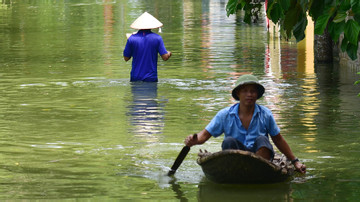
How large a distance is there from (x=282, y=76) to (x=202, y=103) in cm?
443

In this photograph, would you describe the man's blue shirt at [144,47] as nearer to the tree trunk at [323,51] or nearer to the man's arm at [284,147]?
the tree trunk at [323,51]

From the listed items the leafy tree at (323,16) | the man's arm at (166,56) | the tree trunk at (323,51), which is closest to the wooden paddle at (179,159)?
the leafy tree at (323,16)

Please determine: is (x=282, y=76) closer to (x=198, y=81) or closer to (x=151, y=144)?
(x=198, y=81)

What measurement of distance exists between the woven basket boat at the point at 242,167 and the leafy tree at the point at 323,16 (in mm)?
1212

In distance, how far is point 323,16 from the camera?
A: 23.7 feet

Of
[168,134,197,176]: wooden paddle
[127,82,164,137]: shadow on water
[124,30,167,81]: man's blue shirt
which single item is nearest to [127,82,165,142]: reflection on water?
[127,82,164,137]: shadow on water

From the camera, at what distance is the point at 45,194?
8.83 metres

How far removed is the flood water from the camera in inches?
361

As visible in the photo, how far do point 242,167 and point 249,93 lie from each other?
713 mm

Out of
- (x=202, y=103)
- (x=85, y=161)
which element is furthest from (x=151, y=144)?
(x=202, y=103)

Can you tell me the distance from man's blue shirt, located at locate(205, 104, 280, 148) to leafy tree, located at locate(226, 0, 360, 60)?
877mm

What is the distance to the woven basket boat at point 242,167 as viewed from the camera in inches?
338

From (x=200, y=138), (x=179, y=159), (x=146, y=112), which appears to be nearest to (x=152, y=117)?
(x=146, y=112)

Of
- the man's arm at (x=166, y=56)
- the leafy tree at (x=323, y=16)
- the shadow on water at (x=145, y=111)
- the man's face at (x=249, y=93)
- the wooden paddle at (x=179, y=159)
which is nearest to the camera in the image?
the leafy tree at (x=323, y=16)
